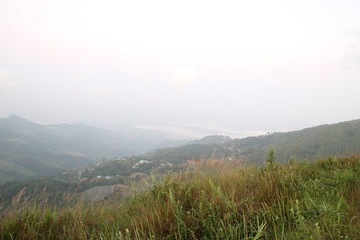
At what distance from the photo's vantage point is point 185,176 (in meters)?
5.58

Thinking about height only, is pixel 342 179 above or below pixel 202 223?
above

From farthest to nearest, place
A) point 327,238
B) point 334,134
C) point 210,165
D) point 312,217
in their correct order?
point 334,134 → point 210,165 → point 312,217 → point 327,238

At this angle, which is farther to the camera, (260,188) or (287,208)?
(260,188)

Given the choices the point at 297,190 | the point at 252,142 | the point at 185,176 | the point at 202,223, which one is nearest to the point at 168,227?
the point at 202,223

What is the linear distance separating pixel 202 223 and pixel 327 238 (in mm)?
1167

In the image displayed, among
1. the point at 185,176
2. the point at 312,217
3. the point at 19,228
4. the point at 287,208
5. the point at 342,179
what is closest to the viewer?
the point at 312,217

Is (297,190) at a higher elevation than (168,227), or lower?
higher

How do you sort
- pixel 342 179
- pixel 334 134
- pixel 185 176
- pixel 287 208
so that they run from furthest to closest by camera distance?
1. pixel 334 134
2. pixel 185 176
3. pixel 342 179
4. pixel 287 208

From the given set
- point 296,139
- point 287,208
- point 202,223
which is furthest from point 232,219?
point 296,139

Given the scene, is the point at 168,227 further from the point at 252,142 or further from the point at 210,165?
the point at 252,142

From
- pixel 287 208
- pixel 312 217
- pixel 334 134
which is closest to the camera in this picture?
pixel 312 217

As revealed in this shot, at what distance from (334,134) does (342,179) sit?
104m

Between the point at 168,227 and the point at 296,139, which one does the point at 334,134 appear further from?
the point at 168,227

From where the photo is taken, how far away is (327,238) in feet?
6.30
